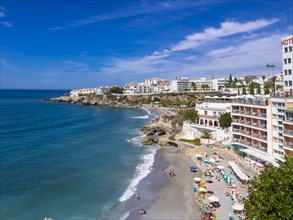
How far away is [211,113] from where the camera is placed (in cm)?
5244

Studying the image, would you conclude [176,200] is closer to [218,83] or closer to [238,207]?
[238,207]

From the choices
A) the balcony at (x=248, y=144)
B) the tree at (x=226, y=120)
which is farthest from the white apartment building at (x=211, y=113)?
the balcony at (x=248, y=144)

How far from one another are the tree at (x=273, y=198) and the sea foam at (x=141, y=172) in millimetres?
18462

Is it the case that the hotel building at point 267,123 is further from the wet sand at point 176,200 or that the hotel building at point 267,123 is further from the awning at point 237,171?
the wet sand at point 176,200

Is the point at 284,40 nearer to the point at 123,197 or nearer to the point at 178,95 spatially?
the point at 123,197

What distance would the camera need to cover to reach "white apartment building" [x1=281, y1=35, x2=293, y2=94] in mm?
41500

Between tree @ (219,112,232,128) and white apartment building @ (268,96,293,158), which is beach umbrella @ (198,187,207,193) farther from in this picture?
tree @ (219,112,232,128)

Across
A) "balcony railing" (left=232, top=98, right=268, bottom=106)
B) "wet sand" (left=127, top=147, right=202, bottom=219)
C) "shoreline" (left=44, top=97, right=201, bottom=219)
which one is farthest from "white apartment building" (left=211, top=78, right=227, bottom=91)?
"wet sand" (left=127, top=147, right=202, bottom=219)

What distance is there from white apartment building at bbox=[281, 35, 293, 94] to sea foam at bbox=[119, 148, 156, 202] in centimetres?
2414

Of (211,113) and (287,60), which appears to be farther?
(211,113)

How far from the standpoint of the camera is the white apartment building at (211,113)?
50.6 metres

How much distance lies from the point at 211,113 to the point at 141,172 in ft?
65.8

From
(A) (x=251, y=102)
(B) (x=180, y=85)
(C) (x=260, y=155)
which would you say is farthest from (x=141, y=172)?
(B) (x=180, y=85)

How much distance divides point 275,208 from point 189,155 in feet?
103
